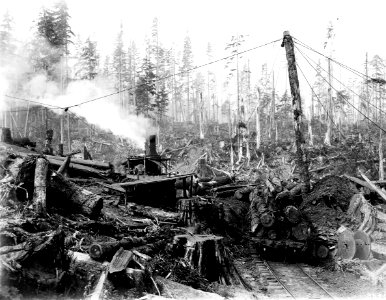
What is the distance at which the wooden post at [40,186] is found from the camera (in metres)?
8.23

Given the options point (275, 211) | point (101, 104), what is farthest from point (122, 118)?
point (275, 211)

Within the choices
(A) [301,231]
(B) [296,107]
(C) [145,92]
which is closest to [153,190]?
(A) [301,231]

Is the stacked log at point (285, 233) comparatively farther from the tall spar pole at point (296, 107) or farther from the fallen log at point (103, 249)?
the fallen log at point (103, 249)

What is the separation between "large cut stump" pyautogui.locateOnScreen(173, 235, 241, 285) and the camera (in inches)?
320

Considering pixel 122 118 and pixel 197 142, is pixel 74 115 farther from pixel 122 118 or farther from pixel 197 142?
pixel 197 142

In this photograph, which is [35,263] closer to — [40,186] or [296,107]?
[40,186]

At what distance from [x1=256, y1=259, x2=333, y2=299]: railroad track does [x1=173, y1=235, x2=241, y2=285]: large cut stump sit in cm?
130

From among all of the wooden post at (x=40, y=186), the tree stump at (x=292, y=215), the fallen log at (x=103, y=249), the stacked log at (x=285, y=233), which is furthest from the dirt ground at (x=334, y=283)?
the wooden post at (x=40, y=186)

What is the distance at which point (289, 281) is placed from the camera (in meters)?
9.76

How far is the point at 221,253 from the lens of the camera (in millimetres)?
8891

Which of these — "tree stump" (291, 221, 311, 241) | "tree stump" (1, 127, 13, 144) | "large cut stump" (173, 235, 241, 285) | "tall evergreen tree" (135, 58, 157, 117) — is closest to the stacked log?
"tree stump" (291, 221, 311, 241)

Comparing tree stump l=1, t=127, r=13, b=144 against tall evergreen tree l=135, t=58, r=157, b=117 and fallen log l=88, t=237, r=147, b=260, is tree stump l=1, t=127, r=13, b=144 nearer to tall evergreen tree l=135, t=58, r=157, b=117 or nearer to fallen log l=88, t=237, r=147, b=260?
fallen log l=88, t=237, r=147, b=260

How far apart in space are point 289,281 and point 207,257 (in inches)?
126

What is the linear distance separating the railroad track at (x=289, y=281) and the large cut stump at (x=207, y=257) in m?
1.30
